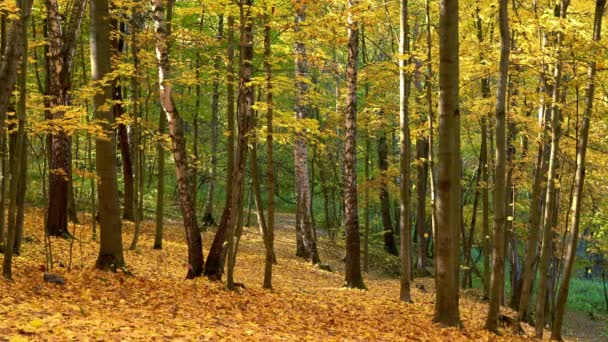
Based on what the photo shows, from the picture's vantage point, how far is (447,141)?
896cm

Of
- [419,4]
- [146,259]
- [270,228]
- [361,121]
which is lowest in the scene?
[146,259]

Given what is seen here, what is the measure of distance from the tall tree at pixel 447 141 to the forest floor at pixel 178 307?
118 centimetres

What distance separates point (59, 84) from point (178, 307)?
8.07 meters

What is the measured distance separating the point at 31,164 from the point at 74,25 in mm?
12442

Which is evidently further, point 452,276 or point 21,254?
point 21,254

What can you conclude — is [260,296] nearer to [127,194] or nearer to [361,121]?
[361,121]

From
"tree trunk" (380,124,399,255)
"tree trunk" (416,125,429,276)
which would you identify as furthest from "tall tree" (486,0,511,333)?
"tree trunk" (380,124,399,255)

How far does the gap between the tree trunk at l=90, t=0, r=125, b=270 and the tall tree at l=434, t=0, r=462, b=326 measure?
543 centimetres

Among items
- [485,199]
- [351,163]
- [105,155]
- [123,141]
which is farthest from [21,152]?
[485,199]

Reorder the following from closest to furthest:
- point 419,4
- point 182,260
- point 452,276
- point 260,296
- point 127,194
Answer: point 452,276, point 260,296, point 182,260, point 127,194, point 419,4

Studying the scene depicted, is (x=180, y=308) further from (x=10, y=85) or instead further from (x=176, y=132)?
(x=10, y=85)

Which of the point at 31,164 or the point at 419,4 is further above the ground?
the point at 419,4

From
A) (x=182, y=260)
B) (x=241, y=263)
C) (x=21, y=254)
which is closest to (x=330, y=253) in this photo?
(x=241, y=263)

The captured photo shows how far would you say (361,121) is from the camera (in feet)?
56.9
